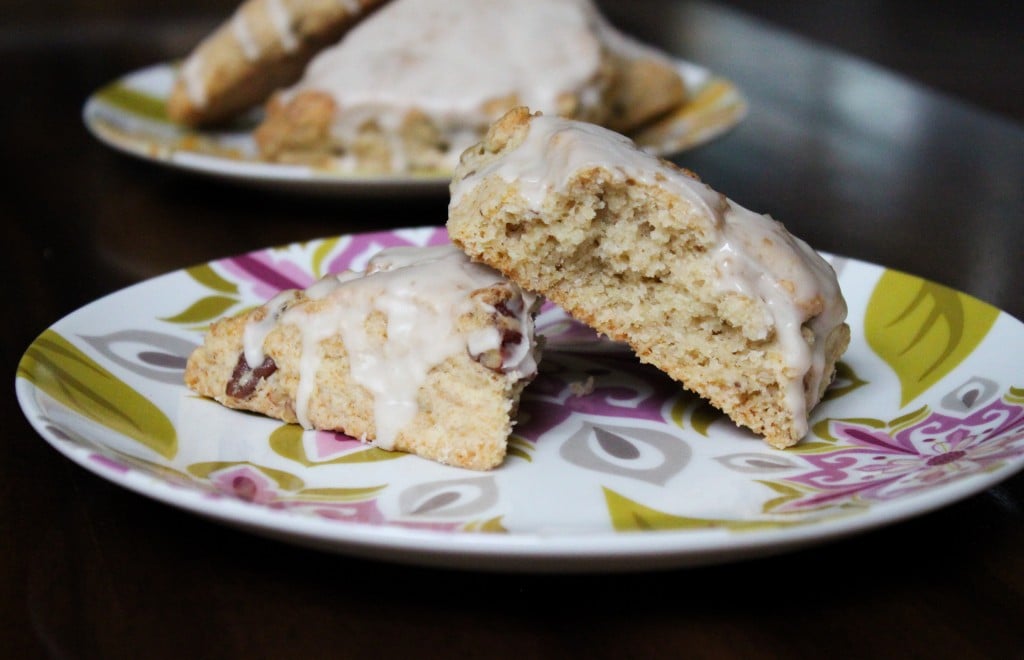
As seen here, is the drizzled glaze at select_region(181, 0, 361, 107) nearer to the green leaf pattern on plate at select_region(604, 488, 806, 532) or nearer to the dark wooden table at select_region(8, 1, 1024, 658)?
the dark wooden table at select_region(8, 1, 1024, 658)

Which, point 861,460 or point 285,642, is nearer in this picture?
point 285,642

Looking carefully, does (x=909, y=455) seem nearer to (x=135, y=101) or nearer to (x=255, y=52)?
(x=255, y=52)

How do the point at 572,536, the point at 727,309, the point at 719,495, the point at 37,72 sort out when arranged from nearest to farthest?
the point at 572,536 < the point at 719,495 < the point at 727,309 < the point at 37,72

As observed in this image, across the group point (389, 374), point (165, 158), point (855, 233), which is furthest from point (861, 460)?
point (165, 158)

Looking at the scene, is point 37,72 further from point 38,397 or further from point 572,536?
point 572,536

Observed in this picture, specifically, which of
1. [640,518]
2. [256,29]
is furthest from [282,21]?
[640,518]

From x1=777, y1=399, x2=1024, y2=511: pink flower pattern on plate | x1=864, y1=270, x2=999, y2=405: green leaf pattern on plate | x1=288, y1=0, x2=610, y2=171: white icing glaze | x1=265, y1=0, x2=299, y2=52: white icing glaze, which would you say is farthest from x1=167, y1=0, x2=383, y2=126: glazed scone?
x1=777, y1=399, x2=1024, y2=511: pink flower pattern on plate

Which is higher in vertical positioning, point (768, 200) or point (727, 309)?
point (727, 309)
